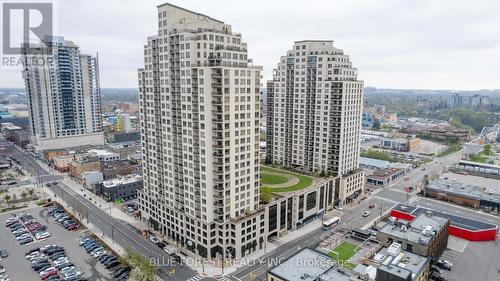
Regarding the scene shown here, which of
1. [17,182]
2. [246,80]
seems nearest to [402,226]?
[246,80]

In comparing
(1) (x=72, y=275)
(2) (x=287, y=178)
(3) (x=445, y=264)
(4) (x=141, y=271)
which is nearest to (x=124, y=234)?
(1) (x=72, y=275)

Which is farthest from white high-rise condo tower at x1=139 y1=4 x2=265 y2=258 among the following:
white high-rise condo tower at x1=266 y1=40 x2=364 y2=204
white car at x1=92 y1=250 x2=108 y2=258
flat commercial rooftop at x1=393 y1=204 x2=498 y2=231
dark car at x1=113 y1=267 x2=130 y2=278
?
flat commercial rooftop at x1=393 y1=204 x2=498 y2=231

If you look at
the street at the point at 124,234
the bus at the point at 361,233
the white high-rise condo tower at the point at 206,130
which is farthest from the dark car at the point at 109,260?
the bus at the point at 361,233

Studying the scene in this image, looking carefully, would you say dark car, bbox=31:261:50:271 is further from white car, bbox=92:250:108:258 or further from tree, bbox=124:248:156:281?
tree, bbox=124:248:156:281

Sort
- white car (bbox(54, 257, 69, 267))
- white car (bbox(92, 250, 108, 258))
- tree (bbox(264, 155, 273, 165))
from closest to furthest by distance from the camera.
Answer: white car (bbox(54, 257, 69, 267))
white car (bbox(92, 250, 108, 258))
tree (bbox(264, 155, 273, 165))

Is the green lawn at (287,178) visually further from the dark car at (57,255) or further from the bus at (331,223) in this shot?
the dark car at (57,255)

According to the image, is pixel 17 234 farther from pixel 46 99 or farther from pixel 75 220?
pixel 46 99

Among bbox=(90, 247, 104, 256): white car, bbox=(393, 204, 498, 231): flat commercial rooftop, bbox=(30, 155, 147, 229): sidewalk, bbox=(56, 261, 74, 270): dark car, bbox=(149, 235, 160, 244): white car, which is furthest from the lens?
bbox=(30, 155, 147, 229): sidewalk
